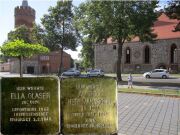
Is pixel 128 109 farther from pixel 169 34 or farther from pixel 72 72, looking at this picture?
pixel 169 34

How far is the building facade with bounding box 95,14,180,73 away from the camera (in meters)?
63.6

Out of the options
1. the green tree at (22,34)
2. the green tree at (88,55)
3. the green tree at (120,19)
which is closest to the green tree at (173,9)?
the green tree at (120,19)

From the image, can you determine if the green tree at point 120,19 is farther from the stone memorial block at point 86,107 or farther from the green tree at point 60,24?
the stone memorial block at point 86,107

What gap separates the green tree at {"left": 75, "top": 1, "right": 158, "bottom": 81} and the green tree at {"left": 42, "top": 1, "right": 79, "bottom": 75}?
28842 mm

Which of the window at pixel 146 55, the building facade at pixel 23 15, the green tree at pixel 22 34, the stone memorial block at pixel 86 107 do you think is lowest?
the stone memorial block at pixel 86 107

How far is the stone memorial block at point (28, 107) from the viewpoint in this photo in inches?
153


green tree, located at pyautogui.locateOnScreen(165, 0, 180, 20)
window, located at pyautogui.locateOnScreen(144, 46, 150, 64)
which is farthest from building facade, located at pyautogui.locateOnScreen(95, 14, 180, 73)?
green tree, located at pyautogui.locateOnScreen(165, 0, 180, 20)

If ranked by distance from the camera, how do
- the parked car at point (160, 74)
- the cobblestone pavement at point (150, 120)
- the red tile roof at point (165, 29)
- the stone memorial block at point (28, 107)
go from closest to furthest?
1. the stone memorial block at point (28, 107)
2. the cobblestone pavement at point (150, 120)
3. the parked car at point (160, 74)
4. the red tile roof at point (165, 29)

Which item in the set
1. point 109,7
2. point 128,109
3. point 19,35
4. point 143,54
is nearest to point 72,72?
point 143,54

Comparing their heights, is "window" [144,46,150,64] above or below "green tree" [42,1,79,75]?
below

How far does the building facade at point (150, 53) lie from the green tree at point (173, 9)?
2519 cm

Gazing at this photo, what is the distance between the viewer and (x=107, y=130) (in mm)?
4012

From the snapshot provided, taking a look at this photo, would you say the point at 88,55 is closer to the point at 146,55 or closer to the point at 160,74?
the point at 146,55

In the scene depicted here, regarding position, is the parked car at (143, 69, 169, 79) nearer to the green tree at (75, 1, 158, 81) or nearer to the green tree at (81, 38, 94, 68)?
the green tree at (75, 1, 158, 81)
